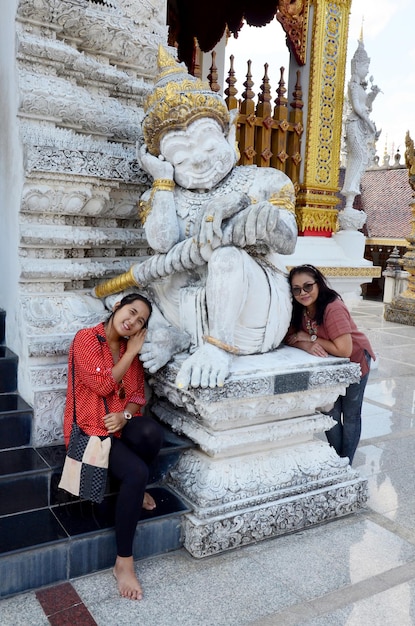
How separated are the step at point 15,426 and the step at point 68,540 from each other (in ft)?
1.42

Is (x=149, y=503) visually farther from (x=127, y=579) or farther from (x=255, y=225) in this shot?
(x=255, y=225)

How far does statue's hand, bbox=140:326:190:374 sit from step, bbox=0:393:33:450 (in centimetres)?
56

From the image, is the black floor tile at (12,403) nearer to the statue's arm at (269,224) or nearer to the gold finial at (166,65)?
the statue's arm at (269,224)

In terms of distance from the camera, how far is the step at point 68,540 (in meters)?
1.94

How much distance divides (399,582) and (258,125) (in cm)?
459

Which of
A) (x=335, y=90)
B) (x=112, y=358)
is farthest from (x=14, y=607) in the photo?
(x=335, y=90)

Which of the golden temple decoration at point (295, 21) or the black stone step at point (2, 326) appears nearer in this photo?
the black stone step at point (2, 326)

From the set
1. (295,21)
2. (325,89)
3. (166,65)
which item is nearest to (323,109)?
(325,89)

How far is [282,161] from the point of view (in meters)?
6.00

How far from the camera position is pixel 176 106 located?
99.7 inches

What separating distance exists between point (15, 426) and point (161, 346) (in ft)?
2.34

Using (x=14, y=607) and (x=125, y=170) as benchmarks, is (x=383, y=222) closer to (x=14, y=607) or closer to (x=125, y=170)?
(x=125, y=170)

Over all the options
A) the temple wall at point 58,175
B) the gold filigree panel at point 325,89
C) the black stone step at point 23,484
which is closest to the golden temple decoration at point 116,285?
the temple wall at point 58,175

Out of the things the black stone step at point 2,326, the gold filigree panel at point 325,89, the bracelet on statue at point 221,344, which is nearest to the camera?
the bracelet on statue at point 221,344
